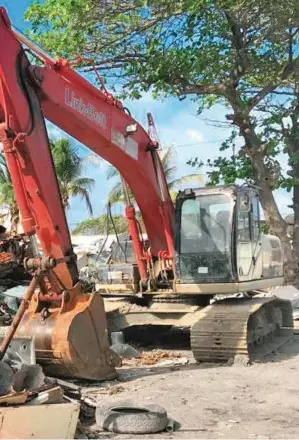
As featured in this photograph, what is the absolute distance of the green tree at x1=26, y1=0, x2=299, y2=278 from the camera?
1298 centimetres

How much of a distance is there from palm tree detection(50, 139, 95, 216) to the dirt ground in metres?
20.2

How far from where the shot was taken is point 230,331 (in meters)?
8.46

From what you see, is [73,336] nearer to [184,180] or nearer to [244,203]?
[244,203]

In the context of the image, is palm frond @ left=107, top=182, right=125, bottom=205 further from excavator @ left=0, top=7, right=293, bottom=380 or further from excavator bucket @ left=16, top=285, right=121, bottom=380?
excavator bucket @ left=16, top=285, right=121, bottom=380

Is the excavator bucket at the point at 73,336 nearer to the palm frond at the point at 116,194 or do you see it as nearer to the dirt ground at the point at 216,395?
the dirt ground at the point at 216,395

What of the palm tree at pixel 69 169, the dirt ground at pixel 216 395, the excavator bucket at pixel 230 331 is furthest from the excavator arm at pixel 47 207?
the palm tree at pixel 69 169

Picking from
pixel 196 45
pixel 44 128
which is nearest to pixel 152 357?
pixel 44 128

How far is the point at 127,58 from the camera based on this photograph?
14.2m

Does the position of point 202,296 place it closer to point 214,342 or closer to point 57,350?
point 214,342

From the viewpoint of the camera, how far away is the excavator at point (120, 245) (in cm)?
681

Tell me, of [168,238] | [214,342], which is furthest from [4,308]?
[214,342]

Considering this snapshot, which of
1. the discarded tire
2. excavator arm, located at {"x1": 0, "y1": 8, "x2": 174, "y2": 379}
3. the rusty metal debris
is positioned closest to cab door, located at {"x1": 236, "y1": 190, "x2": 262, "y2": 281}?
the rusty metal debris

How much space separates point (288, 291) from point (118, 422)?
9.42 m

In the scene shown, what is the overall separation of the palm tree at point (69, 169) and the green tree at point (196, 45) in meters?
14.1
